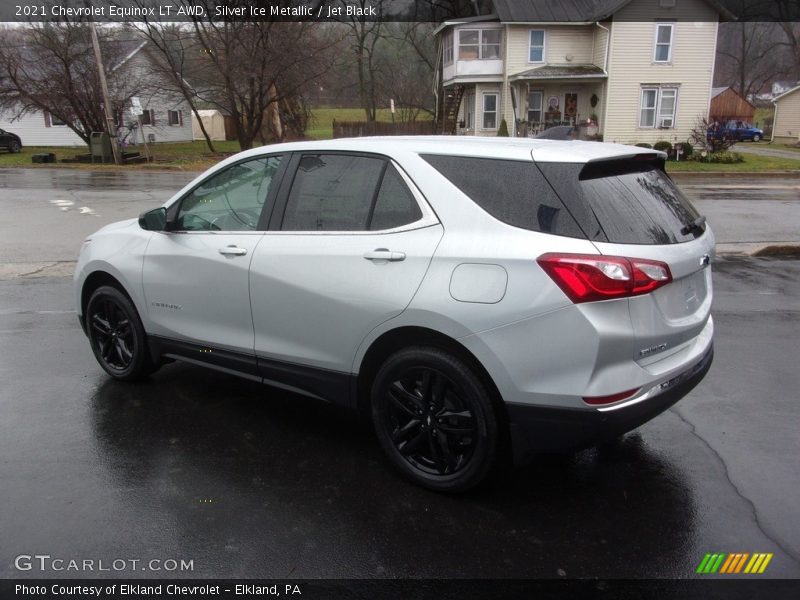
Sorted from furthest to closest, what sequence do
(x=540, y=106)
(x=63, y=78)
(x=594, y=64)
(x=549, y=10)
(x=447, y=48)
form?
(x=447, y=48) < (x=540, y=106) < (x=594, y=64) < (x=549, y=10) < (x=63, y=78)

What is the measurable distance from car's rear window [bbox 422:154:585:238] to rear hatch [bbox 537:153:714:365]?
0.05 metres

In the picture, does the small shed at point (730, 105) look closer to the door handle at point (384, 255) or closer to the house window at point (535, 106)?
the house window at point (535, 106)

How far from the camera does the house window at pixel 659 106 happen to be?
33.2m

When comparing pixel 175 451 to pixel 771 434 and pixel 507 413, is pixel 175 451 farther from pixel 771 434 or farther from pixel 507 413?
pixel 771 434

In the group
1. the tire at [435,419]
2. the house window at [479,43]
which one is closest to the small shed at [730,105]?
the house window at [479,43]

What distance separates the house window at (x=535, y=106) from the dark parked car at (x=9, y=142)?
2931 cm

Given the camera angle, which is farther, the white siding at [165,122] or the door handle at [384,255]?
the white siding at [165,122]

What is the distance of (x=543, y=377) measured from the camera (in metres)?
→ 2.99

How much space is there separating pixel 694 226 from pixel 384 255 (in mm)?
1659

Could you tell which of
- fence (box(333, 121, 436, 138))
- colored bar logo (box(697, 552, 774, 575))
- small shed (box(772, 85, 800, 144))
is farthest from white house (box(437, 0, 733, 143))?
colored bar logo (box(697, 552, 774, 575))

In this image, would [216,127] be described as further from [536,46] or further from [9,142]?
[536,46]

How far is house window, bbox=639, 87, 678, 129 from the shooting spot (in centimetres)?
3322

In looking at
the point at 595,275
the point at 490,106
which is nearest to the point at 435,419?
the point at 595,275

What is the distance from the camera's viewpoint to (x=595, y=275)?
2879 mm
